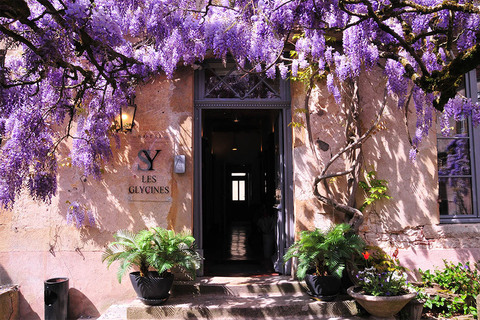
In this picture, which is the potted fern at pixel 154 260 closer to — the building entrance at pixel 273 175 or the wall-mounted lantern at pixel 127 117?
the building entrance at pixel 273 175

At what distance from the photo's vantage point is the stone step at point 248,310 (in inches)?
171

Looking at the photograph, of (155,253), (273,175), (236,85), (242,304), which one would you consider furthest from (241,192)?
(155,253)

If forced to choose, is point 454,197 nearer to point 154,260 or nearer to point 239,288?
point 239,288

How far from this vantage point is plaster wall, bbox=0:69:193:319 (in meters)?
5.22

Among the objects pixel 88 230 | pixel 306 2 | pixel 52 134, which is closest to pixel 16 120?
pixel 52 134

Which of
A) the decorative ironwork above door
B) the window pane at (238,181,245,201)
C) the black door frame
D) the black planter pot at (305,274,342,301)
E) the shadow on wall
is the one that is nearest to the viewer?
the black planter pot at (305,274,342,301)

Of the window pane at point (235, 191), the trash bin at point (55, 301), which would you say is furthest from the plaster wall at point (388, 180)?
the window pane at point (235, 191)

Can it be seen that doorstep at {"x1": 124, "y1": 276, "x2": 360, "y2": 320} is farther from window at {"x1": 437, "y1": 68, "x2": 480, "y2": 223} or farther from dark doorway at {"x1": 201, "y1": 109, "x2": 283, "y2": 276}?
window at {"x1": 437, "y1": 68, "x2": 480, "y2": 223}

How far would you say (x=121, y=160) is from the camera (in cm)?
538

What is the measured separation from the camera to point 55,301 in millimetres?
4895

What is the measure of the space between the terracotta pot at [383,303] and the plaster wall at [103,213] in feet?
7.77

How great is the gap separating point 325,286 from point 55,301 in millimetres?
3321

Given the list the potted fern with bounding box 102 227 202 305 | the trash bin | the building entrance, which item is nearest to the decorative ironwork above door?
the building entrance

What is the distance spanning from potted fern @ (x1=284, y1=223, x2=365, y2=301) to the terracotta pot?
0.31 meters
